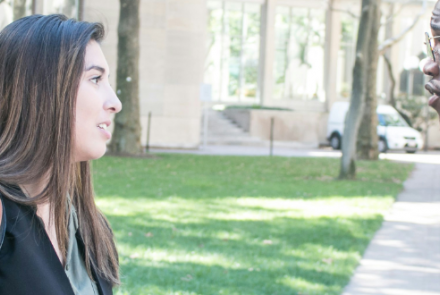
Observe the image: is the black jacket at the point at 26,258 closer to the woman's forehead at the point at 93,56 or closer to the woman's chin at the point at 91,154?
the woman's chin at the point at 91,154

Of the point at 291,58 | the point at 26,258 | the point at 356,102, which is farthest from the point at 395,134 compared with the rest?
the point at 26,258

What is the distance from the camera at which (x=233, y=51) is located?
34.3 meters

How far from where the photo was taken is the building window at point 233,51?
33.8 m

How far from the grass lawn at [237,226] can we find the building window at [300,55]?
20821 mm

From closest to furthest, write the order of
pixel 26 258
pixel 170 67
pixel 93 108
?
1. pixel 26 258
2. pixel 93 108
3. pixel 170 67

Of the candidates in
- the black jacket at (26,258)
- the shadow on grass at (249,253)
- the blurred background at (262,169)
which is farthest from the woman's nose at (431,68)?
the shadow on grass at (249,253)

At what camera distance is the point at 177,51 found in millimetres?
24406

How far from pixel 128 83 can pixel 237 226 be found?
10.9 m

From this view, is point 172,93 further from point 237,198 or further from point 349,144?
point 237,198

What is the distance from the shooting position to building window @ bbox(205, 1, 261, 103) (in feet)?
111

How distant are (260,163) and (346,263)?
37.4 ft

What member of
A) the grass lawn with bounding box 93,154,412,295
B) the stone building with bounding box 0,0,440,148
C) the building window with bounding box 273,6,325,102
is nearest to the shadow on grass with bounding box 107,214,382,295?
the grass lawn with bounding box 93,154,412,295

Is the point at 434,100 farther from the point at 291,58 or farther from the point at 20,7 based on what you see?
the point at 291,58

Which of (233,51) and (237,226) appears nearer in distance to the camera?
(237,226)
